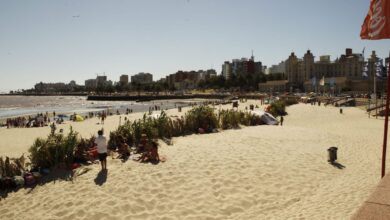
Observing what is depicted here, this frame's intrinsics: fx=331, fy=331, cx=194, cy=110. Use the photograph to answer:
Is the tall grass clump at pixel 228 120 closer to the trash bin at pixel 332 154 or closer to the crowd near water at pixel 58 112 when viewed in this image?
the trash bin at pixel 332 154

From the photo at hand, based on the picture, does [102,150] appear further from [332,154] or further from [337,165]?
[337,165]

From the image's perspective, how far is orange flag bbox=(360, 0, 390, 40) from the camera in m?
7.02

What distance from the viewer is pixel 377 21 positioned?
7.22 meters

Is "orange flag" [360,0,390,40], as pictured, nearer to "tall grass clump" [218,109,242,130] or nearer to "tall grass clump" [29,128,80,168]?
"tall grass clump" [29,128,80,168]

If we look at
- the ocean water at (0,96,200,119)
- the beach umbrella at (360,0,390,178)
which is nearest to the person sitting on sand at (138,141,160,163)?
the beach umbrella at (360,0,390,178)

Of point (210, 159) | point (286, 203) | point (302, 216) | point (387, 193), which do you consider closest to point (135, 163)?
point (210, 159)

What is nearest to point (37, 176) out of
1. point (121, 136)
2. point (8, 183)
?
point (8, 183)

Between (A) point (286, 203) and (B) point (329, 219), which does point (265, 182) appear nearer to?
(A) point (286, 203)

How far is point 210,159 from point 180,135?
199 inches

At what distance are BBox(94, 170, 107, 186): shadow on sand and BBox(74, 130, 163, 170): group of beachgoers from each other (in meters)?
0.29

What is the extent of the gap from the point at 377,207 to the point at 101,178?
7.25m

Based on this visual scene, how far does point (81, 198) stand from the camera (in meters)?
8.18

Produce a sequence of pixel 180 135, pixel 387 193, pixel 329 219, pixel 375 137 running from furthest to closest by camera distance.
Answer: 1. pixel 375 137
2. pixel 180 135
3. pixel 329 219
4. pixel 387 193

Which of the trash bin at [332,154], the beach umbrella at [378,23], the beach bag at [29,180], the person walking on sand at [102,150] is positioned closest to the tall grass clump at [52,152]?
the beach bag at [29,180]
